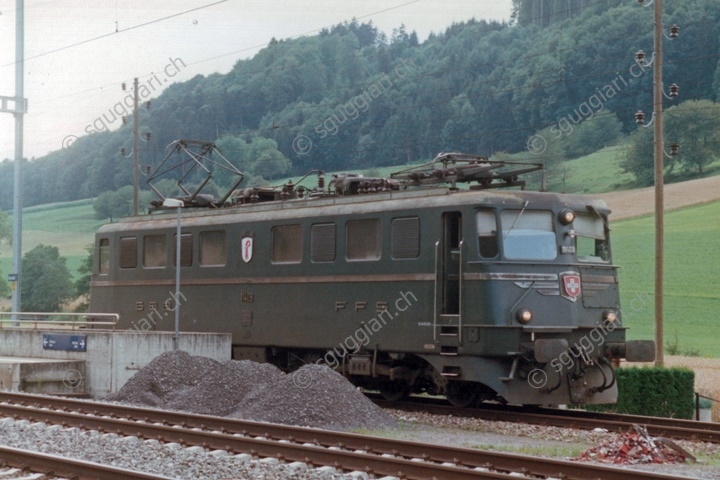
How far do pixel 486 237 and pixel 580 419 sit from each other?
3.20m

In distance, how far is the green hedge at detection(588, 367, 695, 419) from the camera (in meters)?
19.8

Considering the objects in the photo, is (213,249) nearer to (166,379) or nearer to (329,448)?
(166,379)

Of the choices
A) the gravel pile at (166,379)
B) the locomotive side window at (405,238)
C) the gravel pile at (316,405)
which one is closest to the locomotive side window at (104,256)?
the gravel pile at (166,379)

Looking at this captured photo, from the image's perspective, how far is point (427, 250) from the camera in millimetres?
17812

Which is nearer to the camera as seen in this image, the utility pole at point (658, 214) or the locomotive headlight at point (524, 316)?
the locomotive headlight at point (524, 316)

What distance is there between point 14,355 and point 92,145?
238 feet

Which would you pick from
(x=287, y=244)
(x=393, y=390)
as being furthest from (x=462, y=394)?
(x=287, y=244)

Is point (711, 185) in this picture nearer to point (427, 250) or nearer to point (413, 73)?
point (413, 73)

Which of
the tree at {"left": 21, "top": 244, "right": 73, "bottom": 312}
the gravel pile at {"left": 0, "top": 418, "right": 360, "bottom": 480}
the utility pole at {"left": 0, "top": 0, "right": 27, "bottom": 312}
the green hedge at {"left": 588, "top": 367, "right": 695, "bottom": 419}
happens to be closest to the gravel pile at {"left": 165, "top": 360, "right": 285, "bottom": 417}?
the gravel pile at {"left": 0, "top": 418, "right": 360, "bottom": 480}

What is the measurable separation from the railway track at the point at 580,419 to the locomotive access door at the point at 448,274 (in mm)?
1498

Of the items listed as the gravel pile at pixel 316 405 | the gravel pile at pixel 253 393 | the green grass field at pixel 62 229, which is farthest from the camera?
the green grass field at pixel 62 229

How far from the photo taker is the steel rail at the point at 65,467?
9.95 m

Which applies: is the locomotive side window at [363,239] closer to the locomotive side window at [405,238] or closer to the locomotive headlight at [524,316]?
the locomotive side window at [405,238]

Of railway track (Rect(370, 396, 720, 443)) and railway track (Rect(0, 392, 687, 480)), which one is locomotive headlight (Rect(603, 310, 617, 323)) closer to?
railway track (Rect(370, 396, 720, 443))
